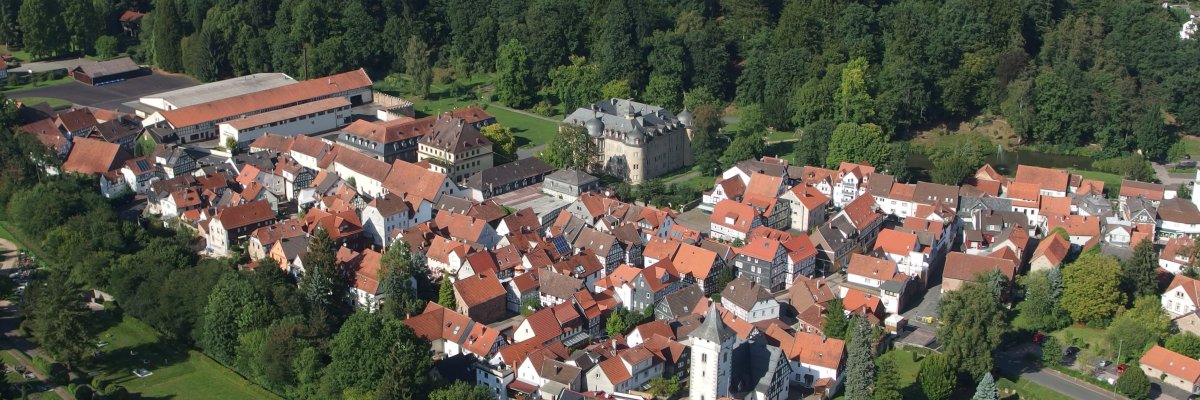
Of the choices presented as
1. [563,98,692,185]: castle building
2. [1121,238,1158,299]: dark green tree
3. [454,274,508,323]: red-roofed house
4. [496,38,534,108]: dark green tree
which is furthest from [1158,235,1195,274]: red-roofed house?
[496,38,534,108]: dark green tree

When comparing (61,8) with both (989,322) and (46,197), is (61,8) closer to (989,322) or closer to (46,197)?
(46,197)

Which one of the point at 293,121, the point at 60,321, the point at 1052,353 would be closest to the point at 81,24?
the point at 293,121

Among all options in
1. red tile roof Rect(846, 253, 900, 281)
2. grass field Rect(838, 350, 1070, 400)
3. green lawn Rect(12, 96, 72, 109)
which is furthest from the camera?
green lawn Rect(12, 96, 72, 109)

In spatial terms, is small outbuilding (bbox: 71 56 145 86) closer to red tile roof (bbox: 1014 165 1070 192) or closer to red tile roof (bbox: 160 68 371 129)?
red tile roof (bbox: 160 68 371 129)

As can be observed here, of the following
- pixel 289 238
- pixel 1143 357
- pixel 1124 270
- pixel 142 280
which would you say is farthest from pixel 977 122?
pixel 142 280

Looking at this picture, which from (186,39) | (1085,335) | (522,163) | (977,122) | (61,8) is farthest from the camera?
(61,8)

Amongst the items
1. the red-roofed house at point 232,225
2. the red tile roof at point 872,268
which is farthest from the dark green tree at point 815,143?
the red-roofed house at point 232,225
